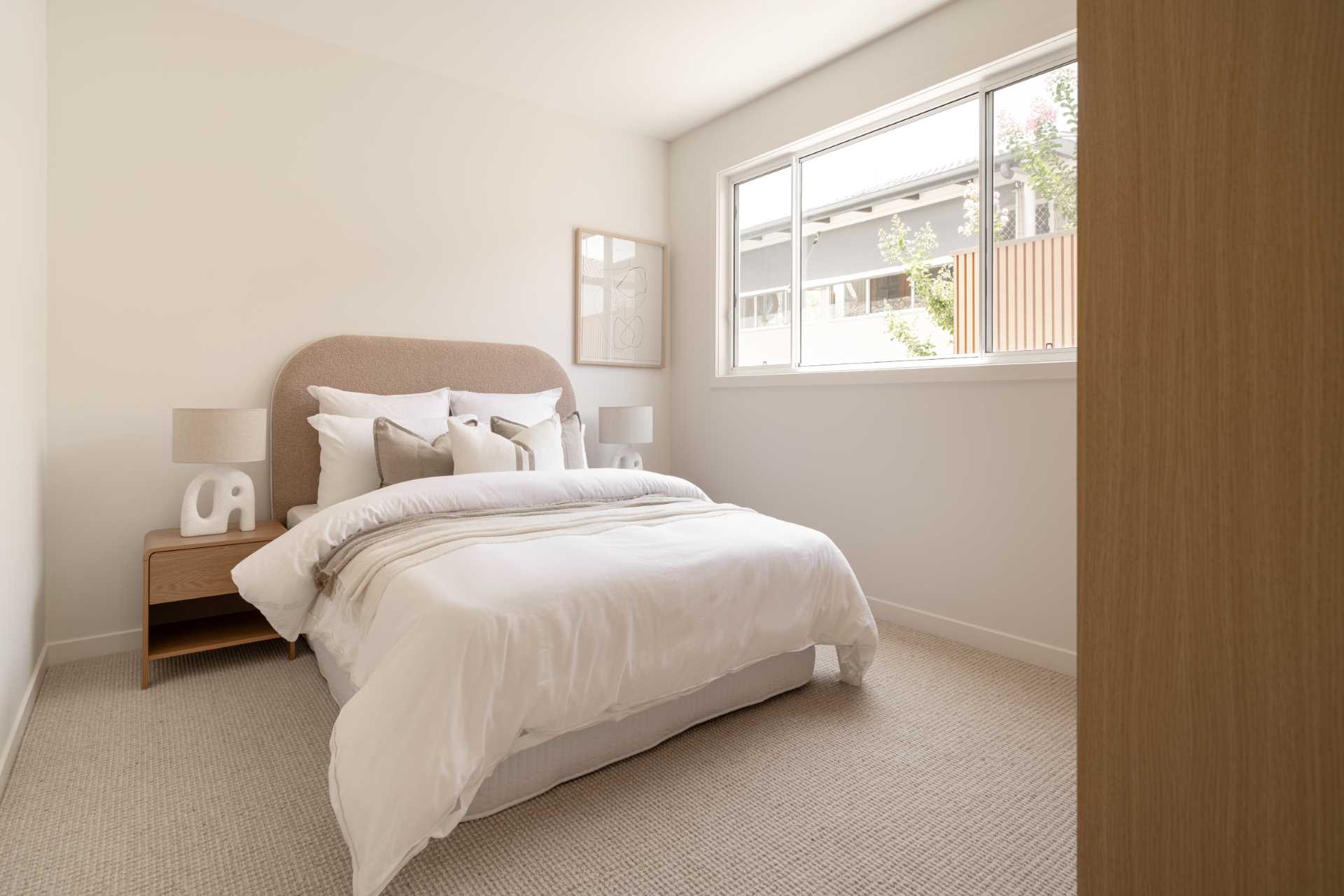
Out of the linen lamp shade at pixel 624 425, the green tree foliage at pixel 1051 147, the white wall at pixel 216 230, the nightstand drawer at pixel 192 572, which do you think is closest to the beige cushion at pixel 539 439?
the linen lamp shade at pixel 624 425

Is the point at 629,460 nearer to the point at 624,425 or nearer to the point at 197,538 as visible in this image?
the point at 624,425

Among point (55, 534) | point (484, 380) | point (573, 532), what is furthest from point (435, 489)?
point (55, 534)

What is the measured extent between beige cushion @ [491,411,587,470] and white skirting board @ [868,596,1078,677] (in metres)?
1.61

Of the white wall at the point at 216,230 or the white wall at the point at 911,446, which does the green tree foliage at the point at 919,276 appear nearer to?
the white wall at the point at 911,446

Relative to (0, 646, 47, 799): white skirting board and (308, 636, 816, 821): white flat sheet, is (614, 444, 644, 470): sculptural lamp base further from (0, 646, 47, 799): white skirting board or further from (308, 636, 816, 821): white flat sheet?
(0, 646, 47, 799): white skirting board

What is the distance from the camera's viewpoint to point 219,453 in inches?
98.2

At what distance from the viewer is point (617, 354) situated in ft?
13.7

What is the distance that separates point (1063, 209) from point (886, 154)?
101 cm

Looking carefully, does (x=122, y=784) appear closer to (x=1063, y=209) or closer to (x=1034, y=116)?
(x=1063, y=209)

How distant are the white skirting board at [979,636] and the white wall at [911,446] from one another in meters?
0.02

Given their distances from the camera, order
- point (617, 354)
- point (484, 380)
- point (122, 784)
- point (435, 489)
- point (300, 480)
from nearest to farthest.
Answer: point (122, 784)
point (435, 489)
point (300, 480)
point (484, 380)
point (617, 354)

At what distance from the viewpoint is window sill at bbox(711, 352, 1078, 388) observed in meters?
2.58

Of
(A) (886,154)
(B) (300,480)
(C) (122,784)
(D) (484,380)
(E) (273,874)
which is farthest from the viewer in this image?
(D) (484,380)

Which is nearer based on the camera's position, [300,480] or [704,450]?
[300,480]
